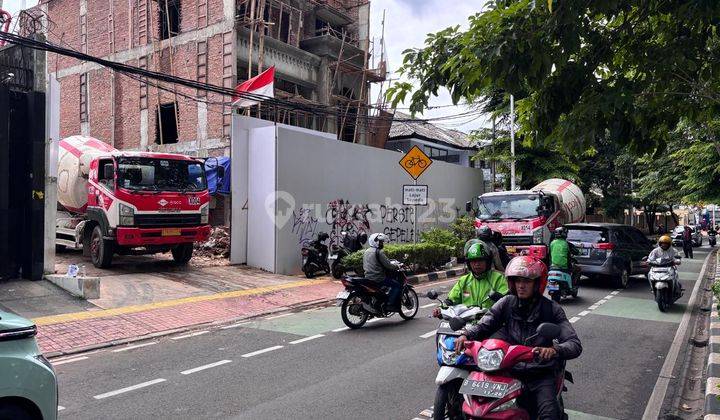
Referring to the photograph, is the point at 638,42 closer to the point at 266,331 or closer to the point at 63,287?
the point at 266,331

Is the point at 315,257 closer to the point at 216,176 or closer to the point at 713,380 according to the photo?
the point at 216,176

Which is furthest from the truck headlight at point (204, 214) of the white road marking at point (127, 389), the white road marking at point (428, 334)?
the white road marking at point (127, 389)

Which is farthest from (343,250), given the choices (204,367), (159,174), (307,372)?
(307,372)

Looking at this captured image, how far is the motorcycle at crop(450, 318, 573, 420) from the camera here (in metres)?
3.62

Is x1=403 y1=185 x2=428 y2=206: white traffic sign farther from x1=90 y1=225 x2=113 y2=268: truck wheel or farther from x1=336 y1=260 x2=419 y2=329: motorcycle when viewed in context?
x1=90 y1=225 x2=113 y2=268: truck wheel

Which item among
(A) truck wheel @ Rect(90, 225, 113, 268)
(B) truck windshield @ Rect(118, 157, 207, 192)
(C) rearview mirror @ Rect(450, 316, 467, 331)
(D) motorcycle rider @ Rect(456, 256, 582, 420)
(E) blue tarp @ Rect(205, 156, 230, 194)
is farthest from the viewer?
(E) blue tarp @ Rect(205, 156, 230, 194)

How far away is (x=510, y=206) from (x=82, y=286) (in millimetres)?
11318

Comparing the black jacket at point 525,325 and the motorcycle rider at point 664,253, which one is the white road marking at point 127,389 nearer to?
the black jacket at point 525,325

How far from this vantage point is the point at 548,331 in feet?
12.4

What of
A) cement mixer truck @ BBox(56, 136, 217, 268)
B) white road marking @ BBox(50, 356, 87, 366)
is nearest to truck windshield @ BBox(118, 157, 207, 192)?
cement mixer truck @ BBox(56, 136, 217, 268)

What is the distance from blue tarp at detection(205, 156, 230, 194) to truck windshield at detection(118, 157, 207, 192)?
389 centimetres

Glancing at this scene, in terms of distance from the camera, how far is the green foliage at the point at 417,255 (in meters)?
14.0

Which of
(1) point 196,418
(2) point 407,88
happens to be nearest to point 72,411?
(1) point 196,418

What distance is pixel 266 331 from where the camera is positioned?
8.83 meters
